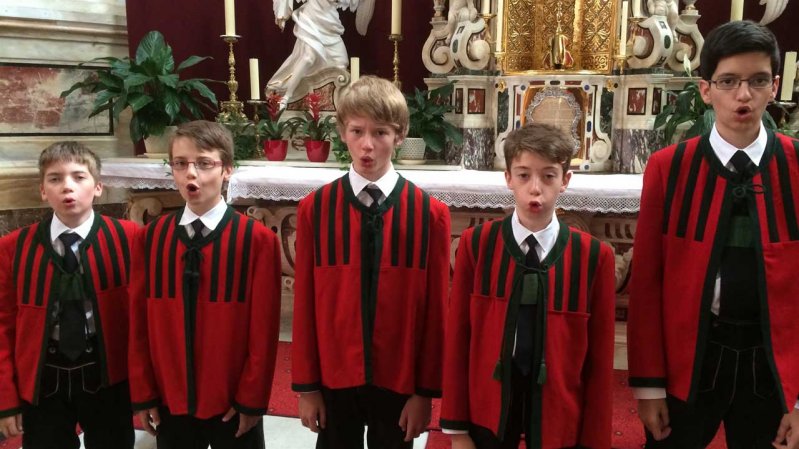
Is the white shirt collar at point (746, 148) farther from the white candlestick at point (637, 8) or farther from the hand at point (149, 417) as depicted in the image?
the white candlestick at point (637, 8)

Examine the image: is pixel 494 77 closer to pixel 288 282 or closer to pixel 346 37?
pixel 346 37

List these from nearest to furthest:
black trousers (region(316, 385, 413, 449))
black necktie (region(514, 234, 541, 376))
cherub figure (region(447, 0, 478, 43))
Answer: black necktie (region(514, 234, 541, 376)) < black trousers (region(316, 385, 413, 449)) < cherub figure (region(447, 0, 478, 43))

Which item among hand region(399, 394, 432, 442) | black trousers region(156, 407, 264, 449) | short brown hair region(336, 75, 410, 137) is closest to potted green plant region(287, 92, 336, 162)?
short brown hair region(336, 75, 410, 137)

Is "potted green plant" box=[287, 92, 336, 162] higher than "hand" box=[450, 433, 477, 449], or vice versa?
"potted green plant" box=[287, 92, 336, 162]

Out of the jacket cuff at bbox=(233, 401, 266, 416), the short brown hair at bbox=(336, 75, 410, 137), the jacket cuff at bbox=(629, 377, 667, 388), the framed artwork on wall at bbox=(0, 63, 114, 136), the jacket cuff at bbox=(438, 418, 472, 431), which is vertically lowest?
the jacket cuff at bbox=(233, 401, 266, 416)

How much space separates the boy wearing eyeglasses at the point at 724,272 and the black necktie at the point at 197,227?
123 cm

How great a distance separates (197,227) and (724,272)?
1.45 metres

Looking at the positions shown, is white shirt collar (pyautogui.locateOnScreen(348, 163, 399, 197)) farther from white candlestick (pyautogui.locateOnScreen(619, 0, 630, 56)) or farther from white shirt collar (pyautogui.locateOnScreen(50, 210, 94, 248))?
white candlestick (pyautogui.locateOnScreen(619, 0, 630, 56))

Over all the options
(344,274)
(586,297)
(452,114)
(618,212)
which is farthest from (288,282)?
(586,297)

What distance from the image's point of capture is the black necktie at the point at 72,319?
1.99 meters

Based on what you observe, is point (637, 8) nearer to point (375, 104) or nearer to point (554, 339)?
point (375, 104)

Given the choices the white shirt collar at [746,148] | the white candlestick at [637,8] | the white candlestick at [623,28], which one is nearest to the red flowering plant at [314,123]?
the white candlestick at [623,28]

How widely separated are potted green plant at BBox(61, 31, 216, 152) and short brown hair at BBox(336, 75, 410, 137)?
2270mm

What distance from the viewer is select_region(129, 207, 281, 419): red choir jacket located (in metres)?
1.92
